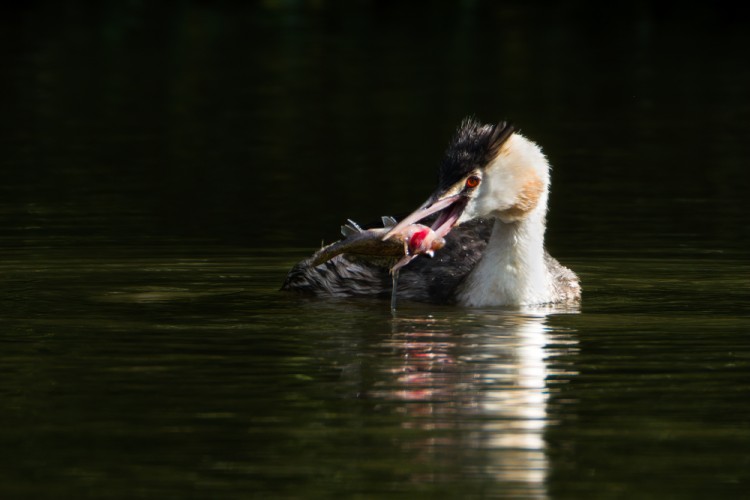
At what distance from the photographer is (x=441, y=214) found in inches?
545

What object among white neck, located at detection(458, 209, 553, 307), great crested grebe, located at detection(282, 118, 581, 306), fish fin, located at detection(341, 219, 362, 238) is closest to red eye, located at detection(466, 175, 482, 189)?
great crested grebe, located at detection(282, 118, 581, 306)

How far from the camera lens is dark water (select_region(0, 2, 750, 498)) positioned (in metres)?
9.22

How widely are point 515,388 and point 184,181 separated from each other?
12454 mm

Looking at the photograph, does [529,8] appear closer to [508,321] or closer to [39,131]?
[39,131]

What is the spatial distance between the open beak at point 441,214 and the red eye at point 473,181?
94mm

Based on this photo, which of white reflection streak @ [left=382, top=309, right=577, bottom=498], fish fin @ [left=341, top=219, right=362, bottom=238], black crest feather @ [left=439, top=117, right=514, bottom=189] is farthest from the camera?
fish fin @ [left=341, top=219, right=362, bottom=238]

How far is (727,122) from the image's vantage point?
29.0 m

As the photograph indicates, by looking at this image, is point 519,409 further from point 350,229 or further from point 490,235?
point 490,235

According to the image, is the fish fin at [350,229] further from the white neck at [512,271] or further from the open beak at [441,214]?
the white neck at [512,271]

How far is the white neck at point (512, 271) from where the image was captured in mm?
14008

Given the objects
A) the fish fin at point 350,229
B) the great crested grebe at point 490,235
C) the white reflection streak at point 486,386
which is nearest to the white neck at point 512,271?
the great crested grebe at point 490,235

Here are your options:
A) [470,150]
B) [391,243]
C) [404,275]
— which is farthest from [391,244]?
[404,275]

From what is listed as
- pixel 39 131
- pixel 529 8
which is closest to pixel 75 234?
pixel 39 131

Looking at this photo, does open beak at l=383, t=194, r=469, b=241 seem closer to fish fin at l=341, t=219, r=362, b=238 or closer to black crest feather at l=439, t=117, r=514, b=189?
black crest feather at l=439, t=117, r=514, b=189
